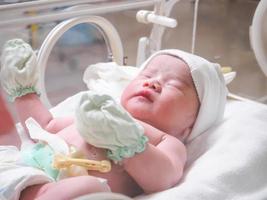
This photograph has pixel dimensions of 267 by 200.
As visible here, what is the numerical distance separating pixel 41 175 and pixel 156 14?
2.87 ft

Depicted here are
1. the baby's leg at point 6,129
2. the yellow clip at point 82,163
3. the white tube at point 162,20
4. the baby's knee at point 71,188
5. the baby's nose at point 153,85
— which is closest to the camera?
the baby's knee at point 71,188

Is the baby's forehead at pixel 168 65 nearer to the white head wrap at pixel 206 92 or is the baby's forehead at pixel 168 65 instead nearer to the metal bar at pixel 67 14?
the white head wrap at pixel 206 92

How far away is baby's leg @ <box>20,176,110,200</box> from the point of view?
794 millimetres

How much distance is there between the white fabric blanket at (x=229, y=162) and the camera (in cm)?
94

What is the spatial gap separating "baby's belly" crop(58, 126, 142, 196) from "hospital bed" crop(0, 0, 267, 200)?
76 millimetres

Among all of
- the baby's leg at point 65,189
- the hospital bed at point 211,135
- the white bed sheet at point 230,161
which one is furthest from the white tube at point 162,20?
the baby's leg at point 65,189

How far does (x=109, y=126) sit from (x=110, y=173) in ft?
0.51

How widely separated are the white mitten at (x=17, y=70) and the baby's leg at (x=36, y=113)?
2 centimetres

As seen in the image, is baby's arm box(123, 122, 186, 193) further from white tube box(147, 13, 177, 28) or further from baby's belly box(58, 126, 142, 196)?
white tube box(147, 13, 177, 28)

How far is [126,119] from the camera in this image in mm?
891

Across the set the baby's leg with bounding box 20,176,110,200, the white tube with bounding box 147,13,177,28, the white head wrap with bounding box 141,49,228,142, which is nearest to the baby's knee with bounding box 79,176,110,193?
the baby's leg with bounding box 20,176,110,200

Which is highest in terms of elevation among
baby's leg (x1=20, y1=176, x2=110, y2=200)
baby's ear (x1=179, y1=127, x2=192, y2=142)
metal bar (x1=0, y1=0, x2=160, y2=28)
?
metal bar (x1=0, y1=0, x2=160, y2=28)

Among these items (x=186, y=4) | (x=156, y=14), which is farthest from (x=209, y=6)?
(x=156, y=14)

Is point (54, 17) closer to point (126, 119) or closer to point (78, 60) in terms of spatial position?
point (126, 119)
